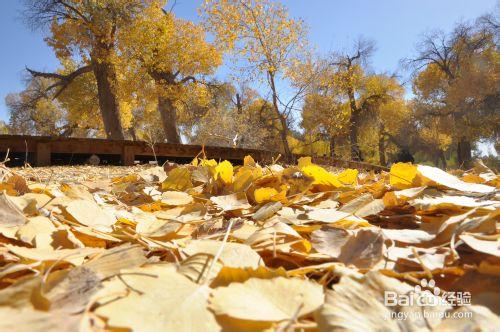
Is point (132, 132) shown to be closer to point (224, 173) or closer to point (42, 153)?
point (42, 153)

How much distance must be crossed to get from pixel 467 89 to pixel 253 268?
57.9 ft

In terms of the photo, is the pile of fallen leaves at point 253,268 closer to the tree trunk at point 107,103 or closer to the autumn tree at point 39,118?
the tree trunk at point 107,103

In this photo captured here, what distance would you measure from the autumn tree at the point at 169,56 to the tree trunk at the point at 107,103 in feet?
3.28

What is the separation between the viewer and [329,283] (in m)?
0.31

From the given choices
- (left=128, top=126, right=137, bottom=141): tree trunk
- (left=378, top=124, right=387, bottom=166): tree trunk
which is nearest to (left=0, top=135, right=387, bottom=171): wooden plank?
(left=378, top=124, right=387, bottom=166): tree trunk

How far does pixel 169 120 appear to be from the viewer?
1255cm

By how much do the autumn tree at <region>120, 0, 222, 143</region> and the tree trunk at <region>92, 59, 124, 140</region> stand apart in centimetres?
100

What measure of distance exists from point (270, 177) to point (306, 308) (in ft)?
1.76

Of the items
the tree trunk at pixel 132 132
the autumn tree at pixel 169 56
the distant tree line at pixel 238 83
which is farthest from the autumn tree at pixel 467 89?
the tree trunk at pixel 132 132

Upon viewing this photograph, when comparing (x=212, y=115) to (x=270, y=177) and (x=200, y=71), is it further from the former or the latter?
(x=270, y=177)

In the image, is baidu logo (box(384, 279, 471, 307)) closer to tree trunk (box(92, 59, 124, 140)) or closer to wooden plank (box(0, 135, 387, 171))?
wooden plank (box(0, 135, 387, 171))

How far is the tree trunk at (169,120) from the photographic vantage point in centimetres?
1216

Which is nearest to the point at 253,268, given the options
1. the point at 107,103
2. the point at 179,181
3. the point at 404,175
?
the point at 404,175

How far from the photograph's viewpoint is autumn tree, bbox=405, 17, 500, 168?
1456 centimetres
